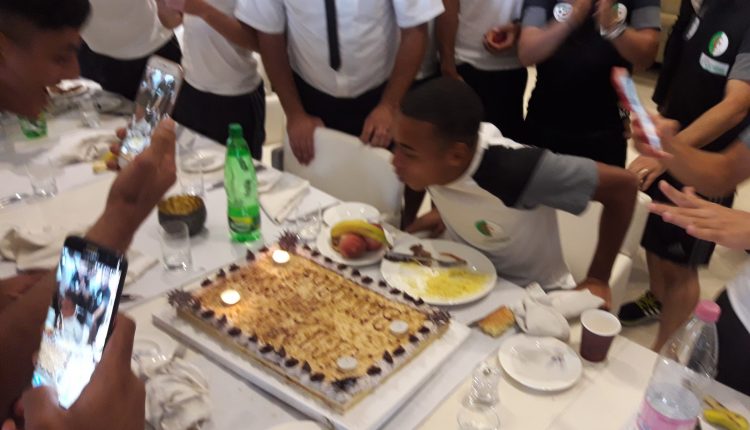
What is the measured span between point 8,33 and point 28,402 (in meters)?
0.79

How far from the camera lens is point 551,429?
3.38 ft


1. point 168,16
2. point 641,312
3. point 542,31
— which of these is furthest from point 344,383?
point 168,16

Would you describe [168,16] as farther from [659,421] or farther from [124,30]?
[659,421]

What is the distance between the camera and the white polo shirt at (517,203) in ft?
4.66

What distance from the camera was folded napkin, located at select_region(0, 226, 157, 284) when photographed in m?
1.41

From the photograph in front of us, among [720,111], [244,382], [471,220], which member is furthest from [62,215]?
[720,111]

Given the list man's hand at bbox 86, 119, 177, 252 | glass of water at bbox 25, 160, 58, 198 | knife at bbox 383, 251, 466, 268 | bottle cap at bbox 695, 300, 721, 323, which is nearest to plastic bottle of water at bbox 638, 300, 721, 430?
bottle cap at bbox 695, 300, 721, 323

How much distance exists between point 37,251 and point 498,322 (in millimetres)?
1092

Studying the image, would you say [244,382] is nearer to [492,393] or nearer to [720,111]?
[492,393]

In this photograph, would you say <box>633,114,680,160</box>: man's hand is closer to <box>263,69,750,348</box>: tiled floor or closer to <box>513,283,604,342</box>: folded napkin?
<box>513,283,604,342</box>: folded napkin

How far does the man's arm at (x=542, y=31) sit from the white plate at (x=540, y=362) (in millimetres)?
1238

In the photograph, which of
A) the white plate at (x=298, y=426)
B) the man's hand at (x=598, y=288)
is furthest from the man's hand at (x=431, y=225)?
the white plate at (x=298, y=426)

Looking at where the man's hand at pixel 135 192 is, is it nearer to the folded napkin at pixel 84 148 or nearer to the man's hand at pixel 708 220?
the folded napkin at pixel 84 148

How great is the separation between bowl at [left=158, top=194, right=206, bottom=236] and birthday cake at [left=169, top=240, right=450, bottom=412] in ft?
0.87
